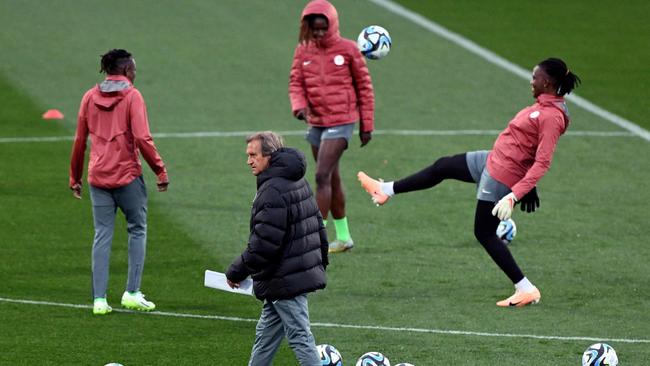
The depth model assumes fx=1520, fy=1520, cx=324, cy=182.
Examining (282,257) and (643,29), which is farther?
(643,29)

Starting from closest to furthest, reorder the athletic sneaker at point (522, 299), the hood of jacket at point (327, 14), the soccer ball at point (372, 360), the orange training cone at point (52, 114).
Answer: the soccer ball at point (372, 360), the athletic sneaker at point (522, 299), the hood of jacket at point (327, 14), the orange training cone at point (52, 114)

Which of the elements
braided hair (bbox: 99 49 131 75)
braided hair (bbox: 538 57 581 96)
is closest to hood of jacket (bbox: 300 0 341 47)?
braided hair (bbox: 99 49 131 75)

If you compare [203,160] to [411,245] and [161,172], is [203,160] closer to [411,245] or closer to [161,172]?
[411,245]

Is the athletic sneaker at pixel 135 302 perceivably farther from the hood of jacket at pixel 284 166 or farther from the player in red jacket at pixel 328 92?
the hood of jacket at pixel 284 166

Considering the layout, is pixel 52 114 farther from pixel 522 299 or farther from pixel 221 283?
pixel 221 283

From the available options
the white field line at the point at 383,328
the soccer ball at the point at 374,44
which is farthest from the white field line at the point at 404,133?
the white field line at the point at 383,328

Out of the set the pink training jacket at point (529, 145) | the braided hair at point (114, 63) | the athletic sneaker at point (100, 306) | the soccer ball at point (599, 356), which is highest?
the braided hair at point (114, 63)

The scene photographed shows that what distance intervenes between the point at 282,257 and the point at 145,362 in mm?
2068

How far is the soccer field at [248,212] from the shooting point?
41.8ft

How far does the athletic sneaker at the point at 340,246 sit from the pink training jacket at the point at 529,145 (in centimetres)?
260

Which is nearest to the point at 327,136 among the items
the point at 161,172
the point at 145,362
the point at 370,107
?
the point at 370,107

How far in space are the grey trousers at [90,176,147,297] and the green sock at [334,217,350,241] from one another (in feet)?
10.2

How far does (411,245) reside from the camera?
16.1 metres

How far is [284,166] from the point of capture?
1036 centimetres
